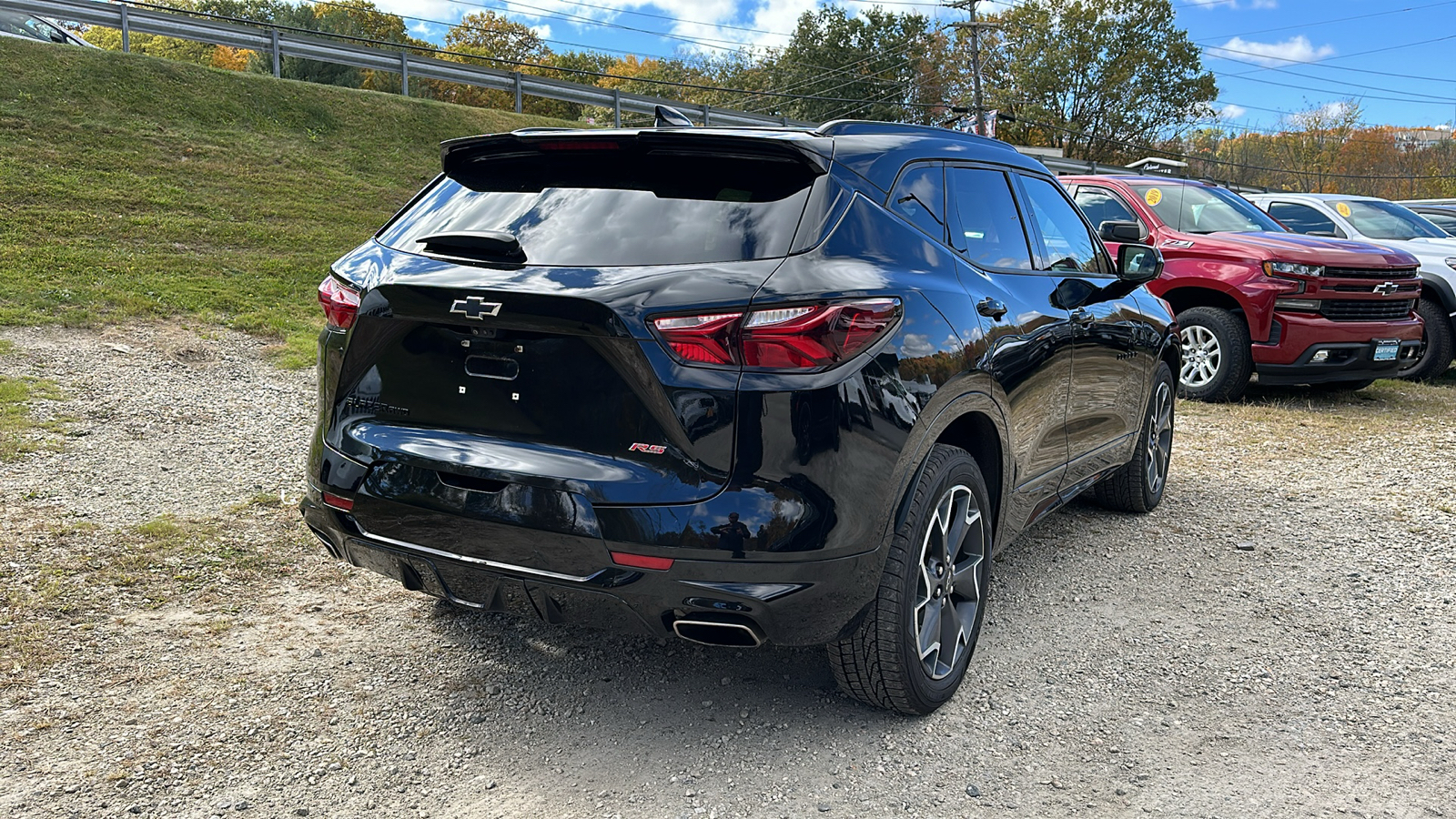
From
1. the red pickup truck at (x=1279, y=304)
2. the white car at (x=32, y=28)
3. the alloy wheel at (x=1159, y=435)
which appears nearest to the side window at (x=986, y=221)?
the alloy wheel at (x=1159, y=435)

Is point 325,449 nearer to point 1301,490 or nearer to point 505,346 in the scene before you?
point 505,346

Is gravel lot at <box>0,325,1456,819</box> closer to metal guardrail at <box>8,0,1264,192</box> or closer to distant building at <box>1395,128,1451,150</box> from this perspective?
metal guardrail at <box>8,0,1264,192</box>

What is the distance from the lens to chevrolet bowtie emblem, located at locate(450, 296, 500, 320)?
280cm

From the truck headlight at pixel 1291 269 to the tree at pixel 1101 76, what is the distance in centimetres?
4833

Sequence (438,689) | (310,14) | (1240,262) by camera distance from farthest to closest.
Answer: (310,14) < (1240,262) < (438,689)

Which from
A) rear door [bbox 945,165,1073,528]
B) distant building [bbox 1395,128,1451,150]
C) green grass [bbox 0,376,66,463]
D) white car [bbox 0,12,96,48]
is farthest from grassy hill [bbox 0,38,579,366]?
distant building [bbox 1395,128,1451,150]

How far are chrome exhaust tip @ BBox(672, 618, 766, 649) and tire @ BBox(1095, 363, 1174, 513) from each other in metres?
3.26

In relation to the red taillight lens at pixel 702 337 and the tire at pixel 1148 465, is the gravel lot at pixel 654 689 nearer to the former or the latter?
the tire at pixel 1148 465

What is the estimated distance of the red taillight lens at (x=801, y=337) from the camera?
2643mm

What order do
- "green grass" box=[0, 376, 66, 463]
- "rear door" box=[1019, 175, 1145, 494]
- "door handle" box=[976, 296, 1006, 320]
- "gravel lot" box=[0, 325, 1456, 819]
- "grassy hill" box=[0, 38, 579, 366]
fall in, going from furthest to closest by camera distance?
"grassy hill" box=[0, 38, 579, 366] < "green grass" box=[0, 376, 66, 463] < "rear door" box=[1019, 175, 1145, 494] < "door handle" box=[976, 296, 1006, 320] < "gravel lot" box=[0, 325, 1456, 819]

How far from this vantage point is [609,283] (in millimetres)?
2734

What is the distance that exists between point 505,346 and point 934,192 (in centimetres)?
158

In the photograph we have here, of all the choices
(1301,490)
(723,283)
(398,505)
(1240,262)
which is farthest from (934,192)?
(1240,262)

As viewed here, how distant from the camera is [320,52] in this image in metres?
18.9
